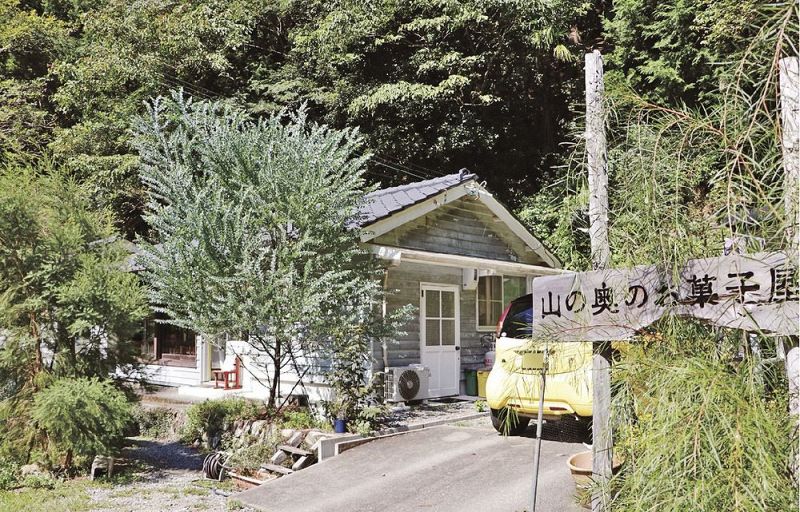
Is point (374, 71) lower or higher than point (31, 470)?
higher

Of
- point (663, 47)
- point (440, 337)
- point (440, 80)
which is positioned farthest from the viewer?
point (440, 80)

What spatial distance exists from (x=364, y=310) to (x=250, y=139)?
2.97 meters

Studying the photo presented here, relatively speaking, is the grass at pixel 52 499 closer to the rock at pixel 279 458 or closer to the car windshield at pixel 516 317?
the rock at pixel 279 458

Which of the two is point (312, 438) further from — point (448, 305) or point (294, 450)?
point (448, 305)

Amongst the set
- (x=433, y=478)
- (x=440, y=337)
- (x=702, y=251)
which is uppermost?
(x=702, y=251)

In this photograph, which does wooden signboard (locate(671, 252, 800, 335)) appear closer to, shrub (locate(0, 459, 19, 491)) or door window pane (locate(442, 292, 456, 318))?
shrub (locate(0, 459, 19, 491))

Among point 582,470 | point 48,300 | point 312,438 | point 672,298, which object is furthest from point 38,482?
point 672,298

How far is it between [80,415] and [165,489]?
4.60 feet

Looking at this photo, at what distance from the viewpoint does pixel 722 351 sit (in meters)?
3.62

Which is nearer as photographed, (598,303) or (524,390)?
(598,303)

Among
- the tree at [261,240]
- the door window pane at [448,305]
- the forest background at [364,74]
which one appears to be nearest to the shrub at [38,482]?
the tree at [261,240]

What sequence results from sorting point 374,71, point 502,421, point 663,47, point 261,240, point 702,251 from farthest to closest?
point 374,71
point 663,47
point 261,240
point 502,421
point 702,251

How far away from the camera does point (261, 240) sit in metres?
9.35

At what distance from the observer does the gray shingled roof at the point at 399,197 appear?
11.0 metres
